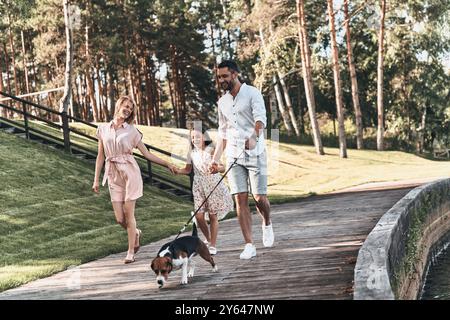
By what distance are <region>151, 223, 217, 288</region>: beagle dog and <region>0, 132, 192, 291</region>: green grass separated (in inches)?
103

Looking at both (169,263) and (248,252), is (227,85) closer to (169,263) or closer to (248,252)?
(248,252)

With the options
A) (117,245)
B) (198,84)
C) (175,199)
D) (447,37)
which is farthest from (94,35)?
(117,245)

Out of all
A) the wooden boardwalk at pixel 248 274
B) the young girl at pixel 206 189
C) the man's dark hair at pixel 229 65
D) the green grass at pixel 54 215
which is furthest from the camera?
the green grass at pixel 54 215

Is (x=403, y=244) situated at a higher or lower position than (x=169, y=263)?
lower

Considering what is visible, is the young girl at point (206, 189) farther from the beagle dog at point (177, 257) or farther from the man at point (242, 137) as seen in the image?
the beagle dog at point (177, 257)

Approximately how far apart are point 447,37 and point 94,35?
26135 mm

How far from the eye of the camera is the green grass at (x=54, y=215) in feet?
38.1

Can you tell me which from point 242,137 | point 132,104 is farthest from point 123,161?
point 242,137

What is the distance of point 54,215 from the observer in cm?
1656

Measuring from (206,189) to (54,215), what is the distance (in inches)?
283

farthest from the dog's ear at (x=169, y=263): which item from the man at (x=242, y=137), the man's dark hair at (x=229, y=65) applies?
the man's dark hair at (x=229, y=65)

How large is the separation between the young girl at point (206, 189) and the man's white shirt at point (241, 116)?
981 mm

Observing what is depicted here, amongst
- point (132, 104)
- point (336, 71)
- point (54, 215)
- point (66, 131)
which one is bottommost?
point (54, 215)

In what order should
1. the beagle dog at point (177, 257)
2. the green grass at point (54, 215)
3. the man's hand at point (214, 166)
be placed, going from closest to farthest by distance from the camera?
the beagle dog at point (177, 257), the man's hand at point (214, 166), the green grass at point (54, 215)
